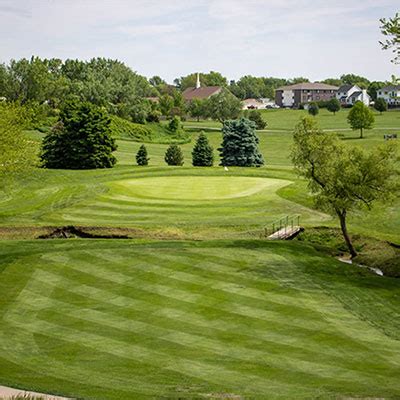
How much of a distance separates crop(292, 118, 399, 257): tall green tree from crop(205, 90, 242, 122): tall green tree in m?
106

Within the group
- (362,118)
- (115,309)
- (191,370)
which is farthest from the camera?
(362,118)

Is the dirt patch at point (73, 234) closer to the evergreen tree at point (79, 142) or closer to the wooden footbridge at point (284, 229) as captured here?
the wooden footbridge at point (284, 229)

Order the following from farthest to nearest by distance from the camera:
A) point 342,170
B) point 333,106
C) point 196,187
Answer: point 333,106
point 196,187
point 342,170

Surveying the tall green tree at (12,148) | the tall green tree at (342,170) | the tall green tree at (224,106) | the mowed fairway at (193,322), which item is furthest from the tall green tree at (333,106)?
the mowed fairway at (193,322)

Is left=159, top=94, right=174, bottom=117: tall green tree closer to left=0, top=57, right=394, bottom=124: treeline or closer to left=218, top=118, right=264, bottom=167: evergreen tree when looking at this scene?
left=0, top=57, right=394, bottom=124: treeline

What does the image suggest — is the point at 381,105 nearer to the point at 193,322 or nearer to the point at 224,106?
the point at 224,106

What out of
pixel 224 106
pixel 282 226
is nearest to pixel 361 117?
pixel 224 106

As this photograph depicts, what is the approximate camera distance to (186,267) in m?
32.0

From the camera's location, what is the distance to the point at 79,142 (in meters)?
75.8

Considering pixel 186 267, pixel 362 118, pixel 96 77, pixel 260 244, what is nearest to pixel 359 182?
pixel 260 244

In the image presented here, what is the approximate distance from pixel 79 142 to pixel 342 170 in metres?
42.9

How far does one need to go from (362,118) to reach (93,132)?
58185 millimetres

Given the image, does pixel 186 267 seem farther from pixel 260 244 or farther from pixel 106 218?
pixel 106 218

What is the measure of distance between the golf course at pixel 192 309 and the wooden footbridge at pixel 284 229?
65cm
